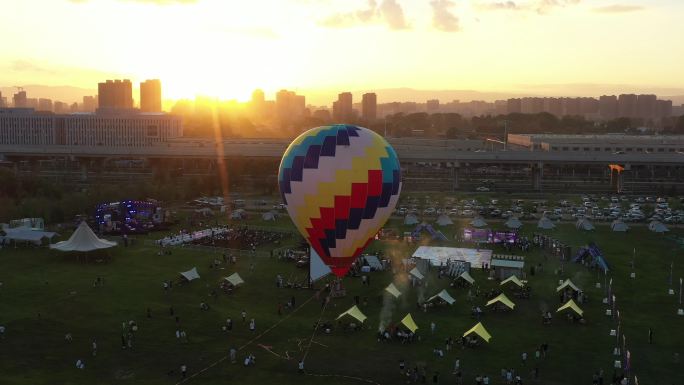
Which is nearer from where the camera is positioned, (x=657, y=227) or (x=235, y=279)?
(x=235, y=279)

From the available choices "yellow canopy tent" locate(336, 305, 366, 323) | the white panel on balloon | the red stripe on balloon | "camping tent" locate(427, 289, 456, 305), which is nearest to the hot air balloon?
the red stripe on balloon

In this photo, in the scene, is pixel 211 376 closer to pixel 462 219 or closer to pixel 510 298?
pixel 510 298

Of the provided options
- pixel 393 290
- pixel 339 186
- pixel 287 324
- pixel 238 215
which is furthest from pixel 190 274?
→ pixel 238 215

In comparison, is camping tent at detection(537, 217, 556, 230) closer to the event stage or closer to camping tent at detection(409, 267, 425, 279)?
the event stage

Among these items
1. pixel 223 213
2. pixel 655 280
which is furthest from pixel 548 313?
pixel 223 213

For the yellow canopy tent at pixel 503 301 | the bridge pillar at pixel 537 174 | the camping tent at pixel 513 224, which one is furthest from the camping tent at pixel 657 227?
the bridge pillar at pixel 537 174

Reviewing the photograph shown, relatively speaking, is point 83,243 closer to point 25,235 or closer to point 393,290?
point 25,235
